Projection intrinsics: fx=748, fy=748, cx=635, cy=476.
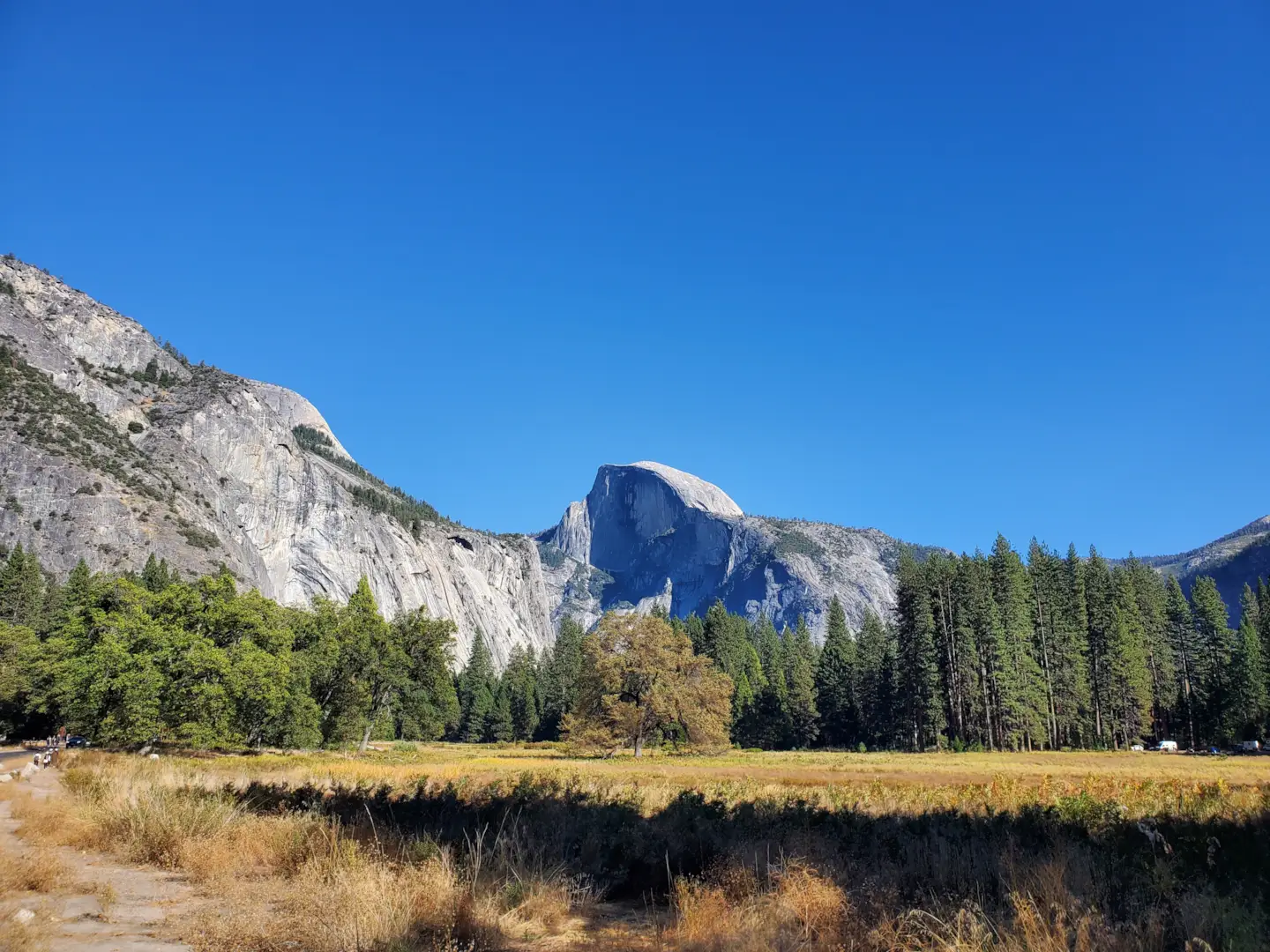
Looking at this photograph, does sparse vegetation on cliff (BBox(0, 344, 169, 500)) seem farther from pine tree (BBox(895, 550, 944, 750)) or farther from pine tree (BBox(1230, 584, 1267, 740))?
pine tree (BBox(1230, 584, 1267, 740))

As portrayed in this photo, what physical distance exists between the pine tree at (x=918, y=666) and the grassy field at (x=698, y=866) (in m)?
49.7

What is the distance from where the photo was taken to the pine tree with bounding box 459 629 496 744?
347ft

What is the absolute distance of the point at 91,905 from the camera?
339 inches

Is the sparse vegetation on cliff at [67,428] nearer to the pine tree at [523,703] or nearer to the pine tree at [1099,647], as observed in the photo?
the pine tree at [523,703]

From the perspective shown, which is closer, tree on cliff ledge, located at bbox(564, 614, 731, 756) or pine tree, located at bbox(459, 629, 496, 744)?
tree on cliff ledge, located at bbox(564, 614, 731, 756)

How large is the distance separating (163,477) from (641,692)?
346ft

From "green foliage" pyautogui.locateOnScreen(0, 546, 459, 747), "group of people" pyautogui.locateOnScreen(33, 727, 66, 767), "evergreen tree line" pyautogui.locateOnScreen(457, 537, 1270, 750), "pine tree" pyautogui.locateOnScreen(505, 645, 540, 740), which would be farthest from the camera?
"pine tree" pyautogui.locateOnScreen(505, 645, 540, 740)

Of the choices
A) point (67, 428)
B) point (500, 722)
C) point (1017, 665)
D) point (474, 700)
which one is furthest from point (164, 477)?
point (1017, 665)

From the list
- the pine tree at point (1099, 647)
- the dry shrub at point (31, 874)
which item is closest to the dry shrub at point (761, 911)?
the dry shrub at point (31, 874)

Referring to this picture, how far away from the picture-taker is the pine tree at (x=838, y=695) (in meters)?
82.1

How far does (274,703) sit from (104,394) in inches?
4881

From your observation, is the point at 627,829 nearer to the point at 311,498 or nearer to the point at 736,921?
the point at 736,921

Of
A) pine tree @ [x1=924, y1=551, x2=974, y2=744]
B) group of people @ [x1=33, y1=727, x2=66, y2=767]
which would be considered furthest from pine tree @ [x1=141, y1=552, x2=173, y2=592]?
pine tree @ [x1=924, y1=551, x2=974, y2=744]

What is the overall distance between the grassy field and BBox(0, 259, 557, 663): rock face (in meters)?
106
